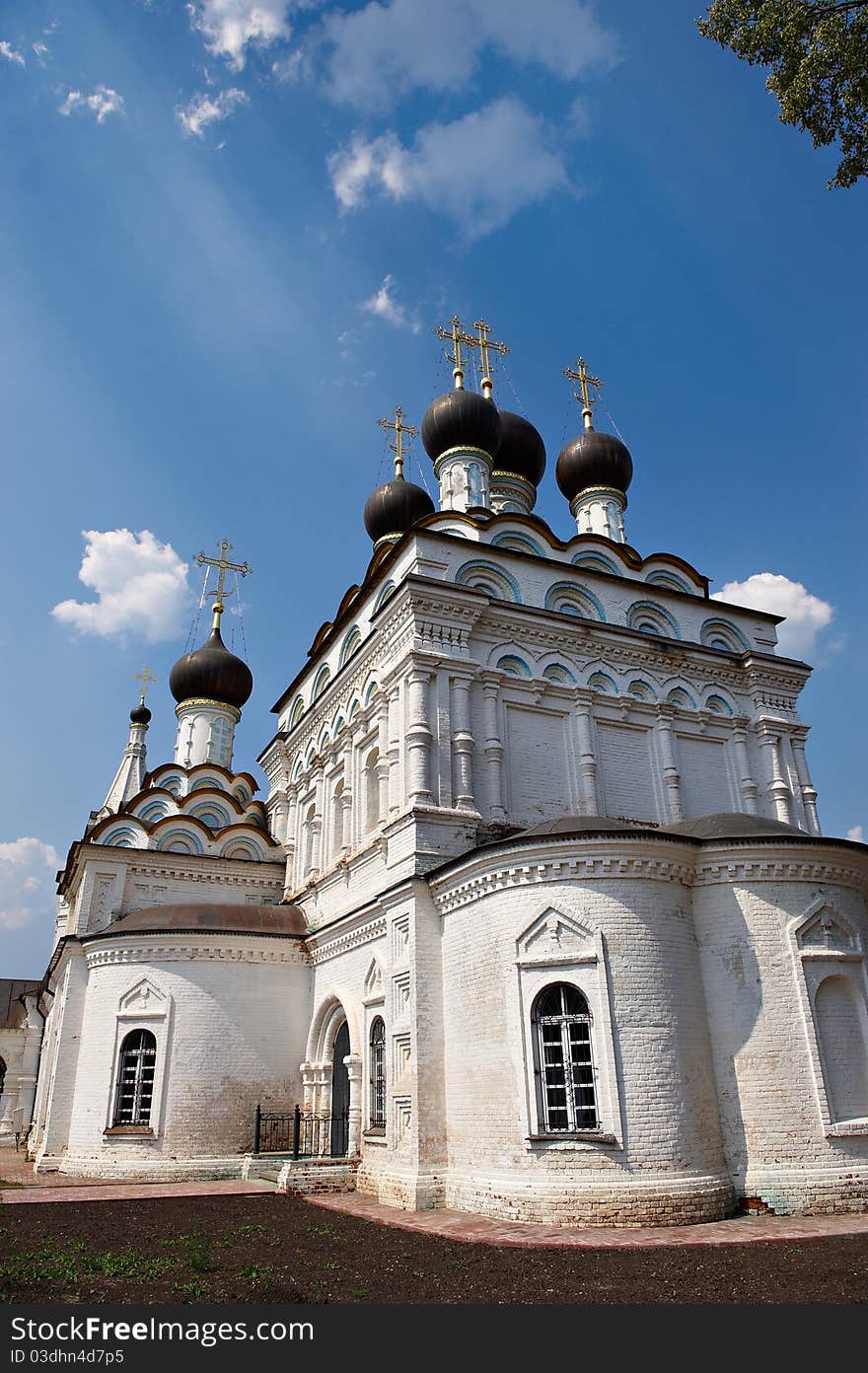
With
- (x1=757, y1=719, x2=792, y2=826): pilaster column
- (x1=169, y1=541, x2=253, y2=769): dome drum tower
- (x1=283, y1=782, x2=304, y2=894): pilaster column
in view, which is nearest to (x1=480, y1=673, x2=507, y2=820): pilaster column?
(x1=757, y1=719, x2=792, y2=826): pilaster column

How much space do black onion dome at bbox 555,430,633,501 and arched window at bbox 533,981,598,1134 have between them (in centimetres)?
1119

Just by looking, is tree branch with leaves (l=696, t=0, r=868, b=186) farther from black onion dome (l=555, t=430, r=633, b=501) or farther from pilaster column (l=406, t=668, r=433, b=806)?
black onion dome (l=555, t=430, r=633, b=501)

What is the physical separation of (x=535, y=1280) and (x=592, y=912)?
3.79 m

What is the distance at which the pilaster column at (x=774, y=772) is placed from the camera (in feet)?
46.8

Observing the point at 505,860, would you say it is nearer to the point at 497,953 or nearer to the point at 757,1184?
the point at 497,953

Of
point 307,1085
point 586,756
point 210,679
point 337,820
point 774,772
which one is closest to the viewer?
point 586,756

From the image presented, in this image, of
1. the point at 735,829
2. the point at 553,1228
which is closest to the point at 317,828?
the point at 735,829

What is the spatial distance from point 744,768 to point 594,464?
21.8 ft

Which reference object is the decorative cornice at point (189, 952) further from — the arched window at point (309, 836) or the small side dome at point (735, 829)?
the small side dome at point (735, 829)

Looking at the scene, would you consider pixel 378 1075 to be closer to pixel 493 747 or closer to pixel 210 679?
pixel 493 747

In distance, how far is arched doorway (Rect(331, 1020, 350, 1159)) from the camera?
12781 millimetres

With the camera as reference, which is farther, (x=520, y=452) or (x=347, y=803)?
(x=520, y=452)

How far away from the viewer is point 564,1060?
9.00 meters

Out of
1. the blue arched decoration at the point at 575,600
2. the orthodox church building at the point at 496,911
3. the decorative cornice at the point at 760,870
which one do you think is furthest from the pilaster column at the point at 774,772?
the decorative cornice at the point at 760,870
